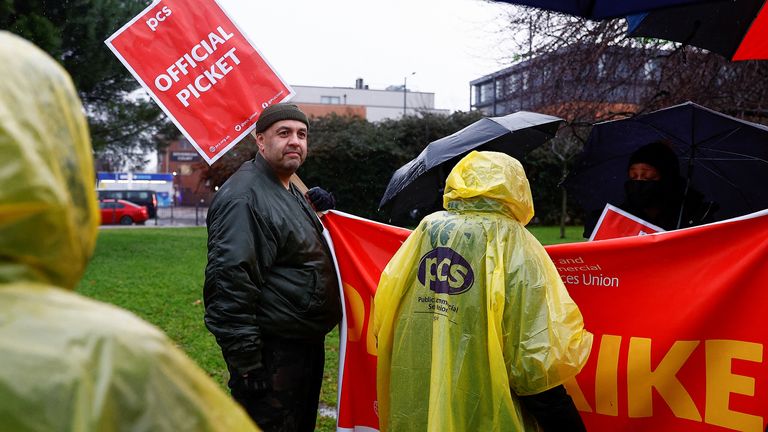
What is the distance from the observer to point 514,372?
258cm

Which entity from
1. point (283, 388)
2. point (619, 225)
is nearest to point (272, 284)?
point (283, 388)

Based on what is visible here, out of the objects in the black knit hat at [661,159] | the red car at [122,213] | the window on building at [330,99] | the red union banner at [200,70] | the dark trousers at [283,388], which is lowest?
the red car at [122,213]

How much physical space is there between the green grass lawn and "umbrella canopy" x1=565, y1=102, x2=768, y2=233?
3.06m

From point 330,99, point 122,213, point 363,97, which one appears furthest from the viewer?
point 330,99

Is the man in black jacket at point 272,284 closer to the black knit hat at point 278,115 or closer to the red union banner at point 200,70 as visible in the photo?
the black knit hat at point 278,115

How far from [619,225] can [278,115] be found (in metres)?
2.11

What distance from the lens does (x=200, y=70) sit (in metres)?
4.26

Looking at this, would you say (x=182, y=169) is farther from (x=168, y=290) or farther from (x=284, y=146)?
(x=284, y=146)

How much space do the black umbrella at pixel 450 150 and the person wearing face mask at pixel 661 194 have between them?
60cm

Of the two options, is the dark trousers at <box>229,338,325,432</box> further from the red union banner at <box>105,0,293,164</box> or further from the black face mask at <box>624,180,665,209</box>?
the black face mask at <box>624,180,665,209</box>

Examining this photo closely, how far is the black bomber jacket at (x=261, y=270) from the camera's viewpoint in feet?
10.3

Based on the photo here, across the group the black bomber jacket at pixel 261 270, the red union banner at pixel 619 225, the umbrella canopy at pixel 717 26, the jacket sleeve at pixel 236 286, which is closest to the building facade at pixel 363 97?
the umbrella canopy at pixel 717 26

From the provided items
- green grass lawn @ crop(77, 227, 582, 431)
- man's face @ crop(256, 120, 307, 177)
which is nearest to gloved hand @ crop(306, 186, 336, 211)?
man's face @ crop(256, 120, 307, 177)

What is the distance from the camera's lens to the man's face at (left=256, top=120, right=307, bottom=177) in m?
3.57
